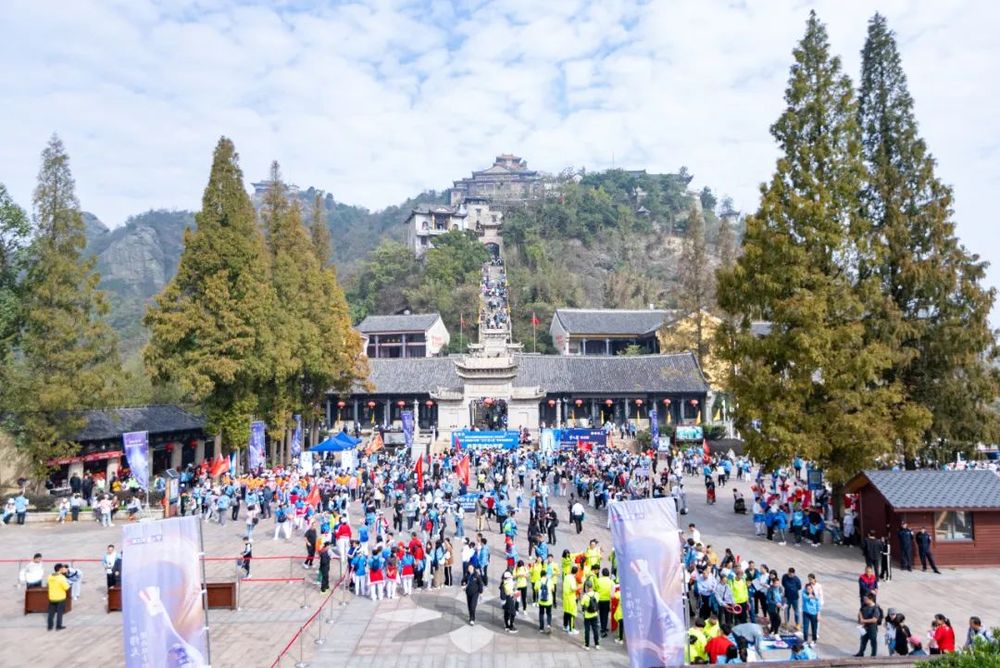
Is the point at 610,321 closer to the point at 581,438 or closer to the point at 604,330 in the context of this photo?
the point at 604,330

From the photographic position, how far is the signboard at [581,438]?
36.4m

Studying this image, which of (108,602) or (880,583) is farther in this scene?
(880,583)

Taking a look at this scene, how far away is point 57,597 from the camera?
13.3 metres

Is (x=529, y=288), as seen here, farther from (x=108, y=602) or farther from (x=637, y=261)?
(x=108, y=602)

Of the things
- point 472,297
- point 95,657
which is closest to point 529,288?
point 472,297

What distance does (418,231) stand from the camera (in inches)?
4336

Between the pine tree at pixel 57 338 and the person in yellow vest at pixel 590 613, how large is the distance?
2169 centimetres

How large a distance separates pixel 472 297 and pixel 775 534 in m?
58.5

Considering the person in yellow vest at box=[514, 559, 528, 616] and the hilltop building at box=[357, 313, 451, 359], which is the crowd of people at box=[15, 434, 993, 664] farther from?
the hilltop building at box=[357, 313, 451, 359]

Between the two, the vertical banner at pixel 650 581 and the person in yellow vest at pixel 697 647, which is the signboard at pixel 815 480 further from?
the vertical banner at pixel 650 581

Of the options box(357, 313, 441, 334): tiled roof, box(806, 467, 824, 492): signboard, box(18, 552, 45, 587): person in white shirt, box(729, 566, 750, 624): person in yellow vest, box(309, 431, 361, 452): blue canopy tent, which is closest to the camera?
box(729, 566, 750, 624): person in yellow vest

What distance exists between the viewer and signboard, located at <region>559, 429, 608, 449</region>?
36.4 metres

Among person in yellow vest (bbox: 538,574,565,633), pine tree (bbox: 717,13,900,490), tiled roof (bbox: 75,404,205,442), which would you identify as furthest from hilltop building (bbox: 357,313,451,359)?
person in yellow vest (bbox: 538,574,565,633)

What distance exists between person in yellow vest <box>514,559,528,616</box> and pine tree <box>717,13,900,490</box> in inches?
366
